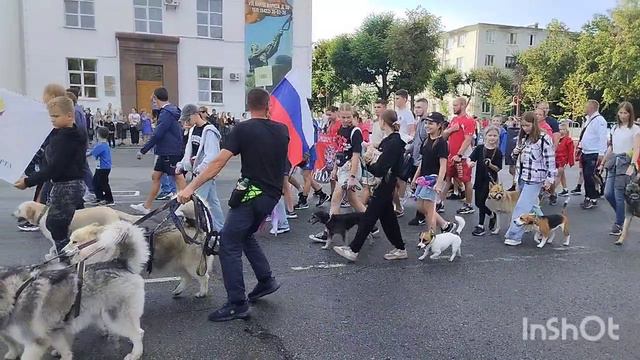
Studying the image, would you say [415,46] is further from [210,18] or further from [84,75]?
[84,75]

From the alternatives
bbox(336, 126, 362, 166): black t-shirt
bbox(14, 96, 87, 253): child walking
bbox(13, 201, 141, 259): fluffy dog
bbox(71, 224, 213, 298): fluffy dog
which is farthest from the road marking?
bbox(336, 126, 362, 166): black t-shirt

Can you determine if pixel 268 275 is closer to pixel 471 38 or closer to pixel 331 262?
pixel 331 262

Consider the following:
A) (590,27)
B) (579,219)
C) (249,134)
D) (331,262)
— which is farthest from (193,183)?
(590,27)

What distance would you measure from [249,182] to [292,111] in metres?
3.00

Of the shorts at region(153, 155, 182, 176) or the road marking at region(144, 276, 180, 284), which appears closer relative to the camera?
the road marking at region(144, 276, 180, 284)

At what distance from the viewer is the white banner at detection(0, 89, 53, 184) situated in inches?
205

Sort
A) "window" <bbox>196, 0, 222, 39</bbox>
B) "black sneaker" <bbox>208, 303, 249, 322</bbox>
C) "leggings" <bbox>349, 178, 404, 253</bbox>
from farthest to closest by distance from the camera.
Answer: "window" <bbox>196, 0, 222, 39</bbox> < "leggings" <bbox>349, 178, 404, 253</bbox> < "black sneaker" <bbox>208, 303, 249, 322</bbox>

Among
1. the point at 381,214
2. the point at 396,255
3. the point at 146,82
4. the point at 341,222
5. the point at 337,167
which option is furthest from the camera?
the point at 146,82

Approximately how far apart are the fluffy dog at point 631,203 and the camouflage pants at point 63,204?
6879 mm

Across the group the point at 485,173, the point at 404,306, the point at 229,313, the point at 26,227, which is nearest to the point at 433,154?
the point at 485,173

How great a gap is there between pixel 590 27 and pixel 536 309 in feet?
171

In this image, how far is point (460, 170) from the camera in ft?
28.8

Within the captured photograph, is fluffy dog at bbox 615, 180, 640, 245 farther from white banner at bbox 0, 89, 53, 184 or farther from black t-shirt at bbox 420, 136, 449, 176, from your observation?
white banner at bbox 0, 89, 53, 184

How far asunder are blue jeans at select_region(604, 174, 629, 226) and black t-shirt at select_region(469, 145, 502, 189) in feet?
5.57
